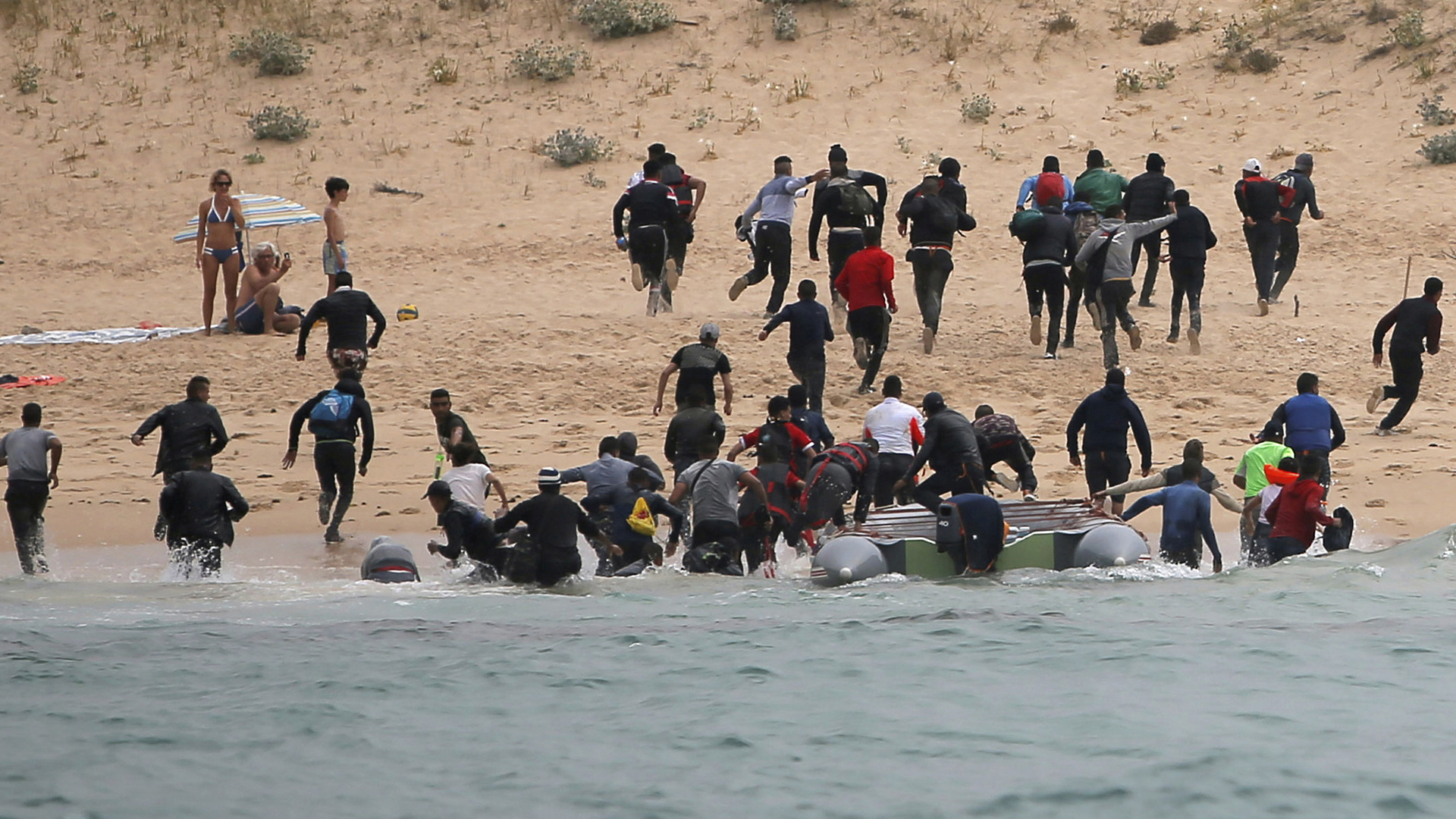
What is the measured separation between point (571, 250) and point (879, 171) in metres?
4.47

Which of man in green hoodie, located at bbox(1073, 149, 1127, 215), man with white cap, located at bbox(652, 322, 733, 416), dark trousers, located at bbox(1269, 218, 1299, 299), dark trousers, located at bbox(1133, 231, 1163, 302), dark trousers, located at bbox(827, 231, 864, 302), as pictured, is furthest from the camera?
dark trousers, located at bbox(1269, 218, 1299, 299)

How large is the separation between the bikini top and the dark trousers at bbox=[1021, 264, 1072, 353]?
7024mm

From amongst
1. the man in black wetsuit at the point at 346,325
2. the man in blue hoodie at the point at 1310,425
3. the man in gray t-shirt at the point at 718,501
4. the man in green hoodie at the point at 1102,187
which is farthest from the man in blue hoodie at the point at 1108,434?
the man in black wetsuit at the point at 346,325

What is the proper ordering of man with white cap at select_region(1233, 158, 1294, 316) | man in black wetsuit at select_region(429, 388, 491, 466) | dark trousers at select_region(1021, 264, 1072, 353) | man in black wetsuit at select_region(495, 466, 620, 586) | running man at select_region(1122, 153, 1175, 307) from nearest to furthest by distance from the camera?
1. man in black wetsuit at select_region(495, 466, 620, 586)
2. man in black wetsuit at select_region(429, 388, 491, 466)
3. dark trousers at select_region(1021, 264, 1072, 353)
4. running man at select_region(1122, 153, 1175, 307)
5. man with white cap at select_region(1233, 158, 1294, 316)

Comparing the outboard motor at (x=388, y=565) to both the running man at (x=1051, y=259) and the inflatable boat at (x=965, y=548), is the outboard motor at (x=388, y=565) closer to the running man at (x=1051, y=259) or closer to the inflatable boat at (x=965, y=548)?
the inflatable boat at (x=965, y=548)

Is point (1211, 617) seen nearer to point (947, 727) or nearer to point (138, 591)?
point (947, 727)

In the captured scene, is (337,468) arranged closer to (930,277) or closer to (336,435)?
(336,435)

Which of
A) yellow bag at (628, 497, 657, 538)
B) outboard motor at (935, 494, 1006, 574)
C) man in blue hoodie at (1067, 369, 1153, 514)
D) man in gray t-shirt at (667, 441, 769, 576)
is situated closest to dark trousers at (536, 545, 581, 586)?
yellow bag at (628, 497, 657, 538)

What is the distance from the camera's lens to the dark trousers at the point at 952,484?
41.0 feet

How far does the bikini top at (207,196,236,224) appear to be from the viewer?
17.2 metres

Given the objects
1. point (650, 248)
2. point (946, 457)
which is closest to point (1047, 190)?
point (650, 248)

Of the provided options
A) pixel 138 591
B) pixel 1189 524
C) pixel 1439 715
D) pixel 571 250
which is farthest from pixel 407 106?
pixel 1439 715

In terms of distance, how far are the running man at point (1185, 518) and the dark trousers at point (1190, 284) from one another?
227 inches

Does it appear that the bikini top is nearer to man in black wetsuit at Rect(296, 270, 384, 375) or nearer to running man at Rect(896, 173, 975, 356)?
man in black wetsuit at Rect(296, 270, 384, 375)
